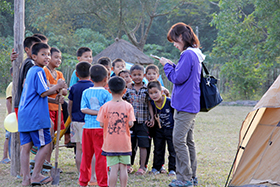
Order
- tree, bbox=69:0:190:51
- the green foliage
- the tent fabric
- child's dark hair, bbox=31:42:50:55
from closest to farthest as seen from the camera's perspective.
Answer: the tent fabric < child's dark hair, bbox=31:42:50:55 < tree, bbox=69:0:190:51 < the green foliage

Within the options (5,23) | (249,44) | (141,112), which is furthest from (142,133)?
(5,23)

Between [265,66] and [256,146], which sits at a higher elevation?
[265,66]

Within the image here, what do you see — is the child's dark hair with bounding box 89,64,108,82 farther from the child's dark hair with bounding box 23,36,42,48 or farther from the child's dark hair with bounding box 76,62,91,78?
the child's dark hair with bounding box 23,36,42,48

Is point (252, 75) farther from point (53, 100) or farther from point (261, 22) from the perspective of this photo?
point (53, 100)

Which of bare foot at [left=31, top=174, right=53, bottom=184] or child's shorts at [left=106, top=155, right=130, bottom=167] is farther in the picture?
bare foot at [left=31, top=174, right=53, bottom=184]

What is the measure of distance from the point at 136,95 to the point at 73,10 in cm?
1484

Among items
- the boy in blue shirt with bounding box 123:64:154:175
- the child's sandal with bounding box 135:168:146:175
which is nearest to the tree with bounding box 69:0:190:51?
the boy in blue shirt with bounding box 123:64:154:175

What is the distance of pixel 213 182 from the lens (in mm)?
4238

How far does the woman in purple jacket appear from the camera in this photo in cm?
378

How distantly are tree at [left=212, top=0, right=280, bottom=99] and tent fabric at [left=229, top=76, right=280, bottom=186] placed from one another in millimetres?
11419

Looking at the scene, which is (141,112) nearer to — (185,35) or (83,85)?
(83,85)

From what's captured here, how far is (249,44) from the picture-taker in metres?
16.4

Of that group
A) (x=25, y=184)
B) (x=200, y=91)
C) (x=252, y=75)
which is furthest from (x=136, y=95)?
(x=252, y=75)

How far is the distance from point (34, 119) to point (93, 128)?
0.72 m
